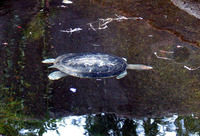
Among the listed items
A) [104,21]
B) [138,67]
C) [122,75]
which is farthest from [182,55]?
[104,21]

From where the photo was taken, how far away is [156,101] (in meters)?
3.37

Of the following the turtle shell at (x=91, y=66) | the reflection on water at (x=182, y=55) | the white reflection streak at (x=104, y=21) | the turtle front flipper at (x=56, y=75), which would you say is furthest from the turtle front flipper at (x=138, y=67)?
the white reflection streak at (x=104, y=21)

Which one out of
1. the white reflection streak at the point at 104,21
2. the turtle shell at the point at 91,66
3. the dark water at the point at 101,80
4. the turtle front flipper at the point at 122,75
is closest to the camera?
the dark water at the point at 101,80

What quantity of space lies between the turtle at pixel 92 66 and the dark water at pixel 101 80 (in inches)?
3.3

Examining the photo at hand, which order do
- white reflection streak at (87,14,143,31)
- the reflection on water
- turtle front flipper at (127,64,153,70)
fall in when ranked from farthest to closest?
1. white reflection streak at (87,14,143,31)
2. the reflection on water
3. turtle front flipper at (127,64,153,70)

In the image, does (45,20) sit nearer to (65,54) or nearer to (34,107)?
(65,54)

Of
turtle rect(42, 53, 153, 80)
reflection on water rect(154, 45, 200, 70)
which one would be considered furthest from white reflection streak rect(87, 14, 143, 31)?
turtle rect(42, 53, 153, 80)

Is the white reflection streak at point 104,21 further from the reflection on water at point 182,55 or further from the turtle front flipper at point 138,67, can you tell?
the turtle front flipper at point 138,67

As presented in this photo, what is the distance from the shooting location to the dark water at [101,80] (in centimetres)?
300

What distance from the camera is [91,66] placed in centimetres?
371

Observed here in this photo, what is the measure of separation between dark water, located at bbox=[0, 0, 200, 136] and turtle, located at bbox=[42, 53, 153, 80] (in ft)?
0.27

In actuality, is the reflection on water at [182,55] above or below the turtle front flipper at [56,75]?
above

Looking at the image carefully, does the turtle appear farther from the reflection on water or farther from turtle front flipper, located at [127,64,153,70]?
the reflection on water

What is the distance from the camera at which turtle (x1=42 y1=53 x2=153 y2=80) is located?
368 cm
